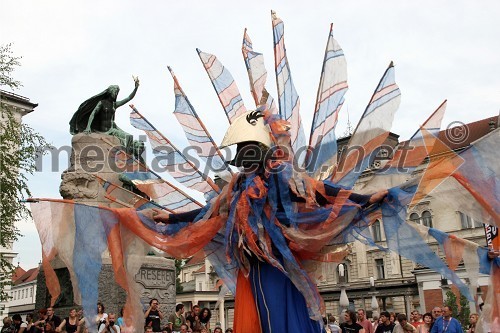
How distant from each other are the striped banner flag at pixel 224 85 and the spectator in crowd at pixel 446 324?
518 cm

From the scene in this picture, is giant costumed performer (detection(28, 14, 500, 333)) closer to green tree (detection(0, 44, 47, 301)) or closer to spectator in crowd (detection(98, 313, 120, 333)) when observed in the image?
spectator in crowd (detection(98, 313, 120, 333))

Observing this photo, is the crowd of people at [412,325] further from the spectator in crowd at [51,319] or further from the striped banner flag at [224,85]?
the striped banner flag at [224,85]

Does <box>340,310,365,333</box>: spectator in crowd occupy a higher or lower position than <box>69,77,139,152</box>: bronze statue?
lower

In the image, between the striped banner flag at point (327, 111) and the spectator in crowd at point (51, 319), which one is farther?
the spectator in crowd at point (51, 319)

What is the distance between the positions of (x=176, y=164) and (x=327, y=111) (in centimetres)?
158

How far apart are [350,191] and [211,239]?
47.8 inches

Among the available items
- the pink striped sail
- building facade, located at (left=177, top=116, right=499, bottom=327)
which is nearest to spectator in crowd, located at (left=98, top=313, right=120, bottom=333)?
the pink striped sail

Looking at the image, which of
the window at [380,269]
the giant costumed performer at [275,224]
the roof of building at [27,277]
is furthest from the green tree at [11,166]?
the roof of building at [27,277]

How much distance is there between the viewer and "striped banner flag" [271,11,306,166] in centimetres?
455

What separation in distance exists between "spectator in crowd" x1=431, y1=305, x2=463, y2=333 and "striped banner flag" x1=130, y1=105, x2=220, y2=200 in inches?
200

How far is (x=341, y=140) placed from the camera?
15.2ft

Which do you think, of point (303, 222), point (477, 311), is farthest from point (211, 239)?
point (477, 311)

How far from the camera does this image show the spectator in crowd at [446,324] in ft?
26.5

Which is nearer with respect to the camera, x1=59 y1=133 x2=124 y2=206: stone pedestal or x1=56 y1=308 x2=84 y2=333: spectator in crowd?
x1=56 y1=308 x2=84 y2=333: spectator in crowd
